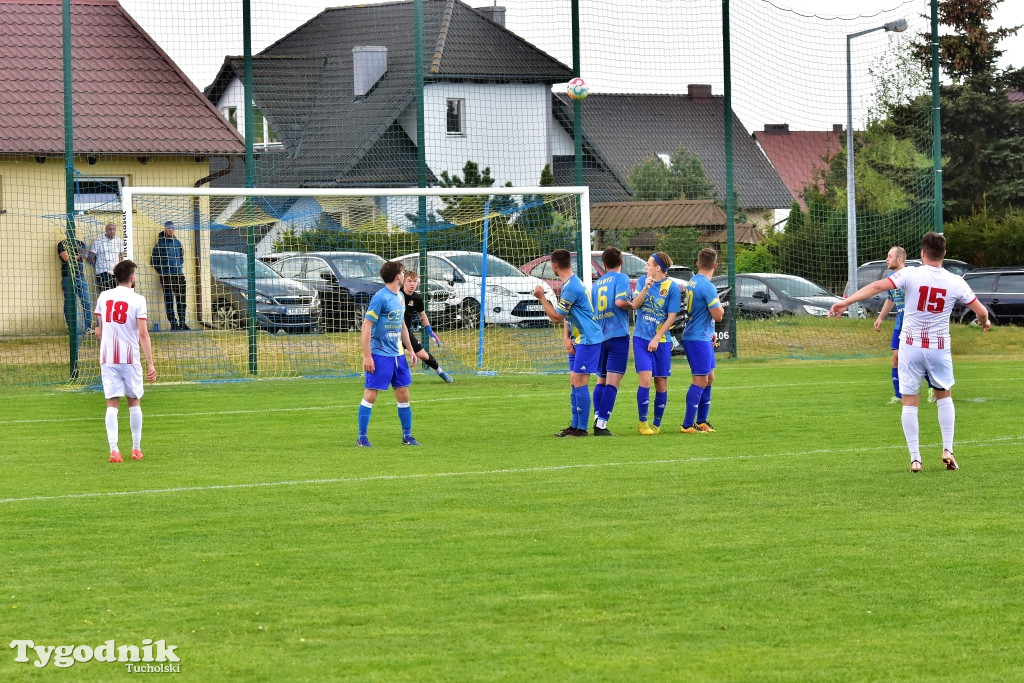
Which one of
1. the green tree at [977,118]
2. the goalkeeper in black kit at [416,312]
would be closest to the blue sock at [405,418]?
the goalkeeper in black kit at [416,312]

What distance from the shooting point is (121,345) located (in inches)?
460

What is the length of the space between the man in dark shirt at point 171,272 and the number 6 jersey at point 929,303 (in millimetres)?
11944

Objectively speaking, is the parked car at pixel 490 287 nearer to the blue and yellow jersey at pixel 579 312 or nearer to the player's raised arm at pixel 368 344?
the blue and yellow jersey at pixel 579 312

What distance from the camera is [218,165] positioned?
24.5 m

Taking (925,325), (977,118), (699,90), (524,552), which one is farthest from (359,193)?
(977,118)

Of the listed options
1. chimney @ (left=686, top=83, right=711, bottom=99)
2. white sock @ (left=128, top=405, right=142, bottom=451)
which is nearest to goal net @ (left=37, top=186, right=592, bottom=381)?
chimney @ (left=686, top=83, right=711, bottom=99)

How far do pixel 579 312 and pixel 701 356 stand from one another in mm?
1307

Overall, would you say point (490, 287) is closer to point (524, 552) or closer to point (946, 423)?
point (946, 423)

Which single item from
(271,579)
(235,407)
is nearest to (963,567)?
(271,579)

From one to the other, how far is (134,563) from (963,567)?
4.60 meters

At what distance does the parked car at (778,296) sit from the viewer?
24625 millimetres

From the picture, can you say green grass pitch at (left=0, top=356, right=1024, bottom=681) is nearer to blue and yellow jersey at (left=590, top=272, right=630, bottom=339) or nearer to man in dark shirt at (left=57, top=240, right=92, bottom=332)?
blue and yellow jersey at (left=590, top=272, right=630, bottom=339)

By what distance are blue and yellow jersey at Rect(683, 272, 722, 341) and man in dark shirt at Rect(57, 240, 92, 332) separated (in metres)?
10.0

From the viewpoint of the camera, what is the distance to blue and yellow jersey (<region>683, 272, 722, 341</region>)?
1313cm
